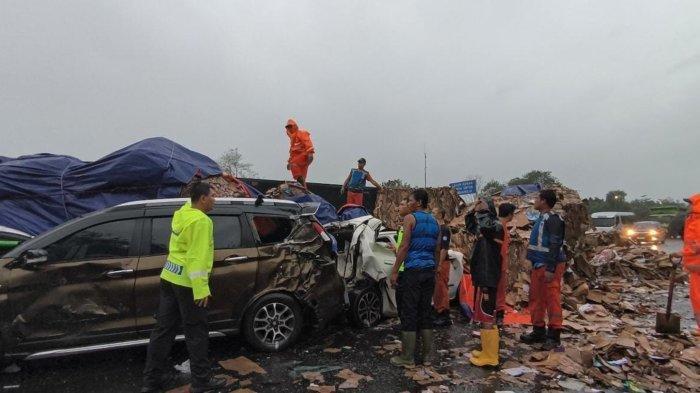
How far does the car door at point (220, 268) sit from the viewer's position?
4.59 m

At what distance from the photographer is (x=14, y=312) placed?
4.21 m

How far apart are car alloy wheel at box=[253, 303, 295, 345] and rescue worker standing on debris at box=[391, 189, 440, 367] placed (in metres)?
1.31

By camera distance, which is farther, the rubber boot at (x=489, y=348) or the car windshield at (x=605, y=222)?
the car windshield at (x=605, y=222)

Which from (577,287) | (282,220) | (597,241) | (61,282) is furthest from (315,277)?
(597,241)

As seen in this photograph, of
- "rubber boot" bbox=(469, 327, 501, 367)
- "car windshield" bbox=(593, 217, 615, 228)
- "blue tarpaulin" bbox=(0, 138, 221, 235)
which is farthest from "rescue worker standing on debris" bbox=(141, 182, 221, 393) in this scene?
"car windshield" bbox=(593, 217, 615, 228)

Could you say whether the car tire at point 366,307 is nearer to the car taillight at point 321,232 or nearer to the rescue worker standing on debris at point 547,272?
the car taillight at point 321,232

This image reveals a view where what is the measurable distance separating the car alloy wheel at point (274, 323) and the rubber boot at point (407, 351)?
1322 millimetres

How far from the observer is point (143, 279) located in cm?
460

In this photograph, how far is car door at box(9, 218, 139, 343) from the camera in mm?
4262

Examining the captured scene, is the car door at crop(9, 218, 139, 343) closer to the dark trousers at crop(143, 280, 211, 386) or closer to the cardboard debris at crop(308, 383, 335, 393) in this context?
the dark trousers at crop(143, 280, 211, 386)

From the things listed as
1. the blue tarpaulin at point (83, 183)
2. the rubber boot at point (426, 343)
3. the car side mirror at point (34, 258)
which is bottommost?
the rubber boot at point (426, 343)

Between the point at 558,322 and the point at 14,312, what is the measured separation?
20.2 feet

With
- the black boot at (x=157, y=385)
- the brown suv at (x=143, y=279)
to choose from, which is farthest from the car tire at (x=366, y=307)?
the black boot at (x=157, y=385)

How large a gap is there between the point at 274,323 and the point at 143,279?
1.56 metres
